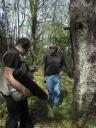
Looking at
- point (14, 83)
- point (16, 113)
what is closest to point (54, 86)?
point (16, 113)

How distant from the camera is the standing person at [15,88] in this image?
6.49 m

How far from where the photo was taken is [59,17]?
123ft

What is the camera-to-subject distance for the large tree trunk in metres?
8.96

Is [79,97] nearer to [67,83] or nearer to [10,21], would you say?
[67,83]

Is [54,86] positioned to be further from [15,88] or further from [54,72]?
[15,88]

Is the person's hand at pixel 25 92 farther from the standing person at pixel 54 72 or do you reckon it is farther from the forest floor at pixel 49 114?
the standing person at pixel 54 72

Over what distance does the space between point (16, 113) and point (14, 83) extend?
0.59 m

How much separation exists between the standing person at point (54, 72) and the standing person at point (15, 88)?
5.00 m

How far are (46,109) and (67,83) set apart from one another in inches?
185

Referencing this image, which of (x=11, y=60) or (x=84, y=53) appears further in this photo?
(x=84, y=53)

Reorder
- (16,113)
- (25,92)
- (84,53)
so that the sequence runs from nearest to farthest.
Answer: (25,92)
(16,113)
(84,53)

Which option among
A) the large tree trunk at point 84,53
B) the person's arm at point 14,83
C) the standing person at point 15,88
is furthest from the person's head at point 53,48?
the person's arm at point 14,83

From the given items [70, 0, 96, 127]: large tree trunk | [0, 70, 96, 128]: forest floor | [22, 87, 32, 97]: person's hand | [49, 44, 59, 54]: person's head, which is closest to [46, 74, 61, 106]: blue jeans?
[0, 70, 96, 128]: forest floor

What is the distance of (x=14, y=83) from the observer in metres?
6.41
